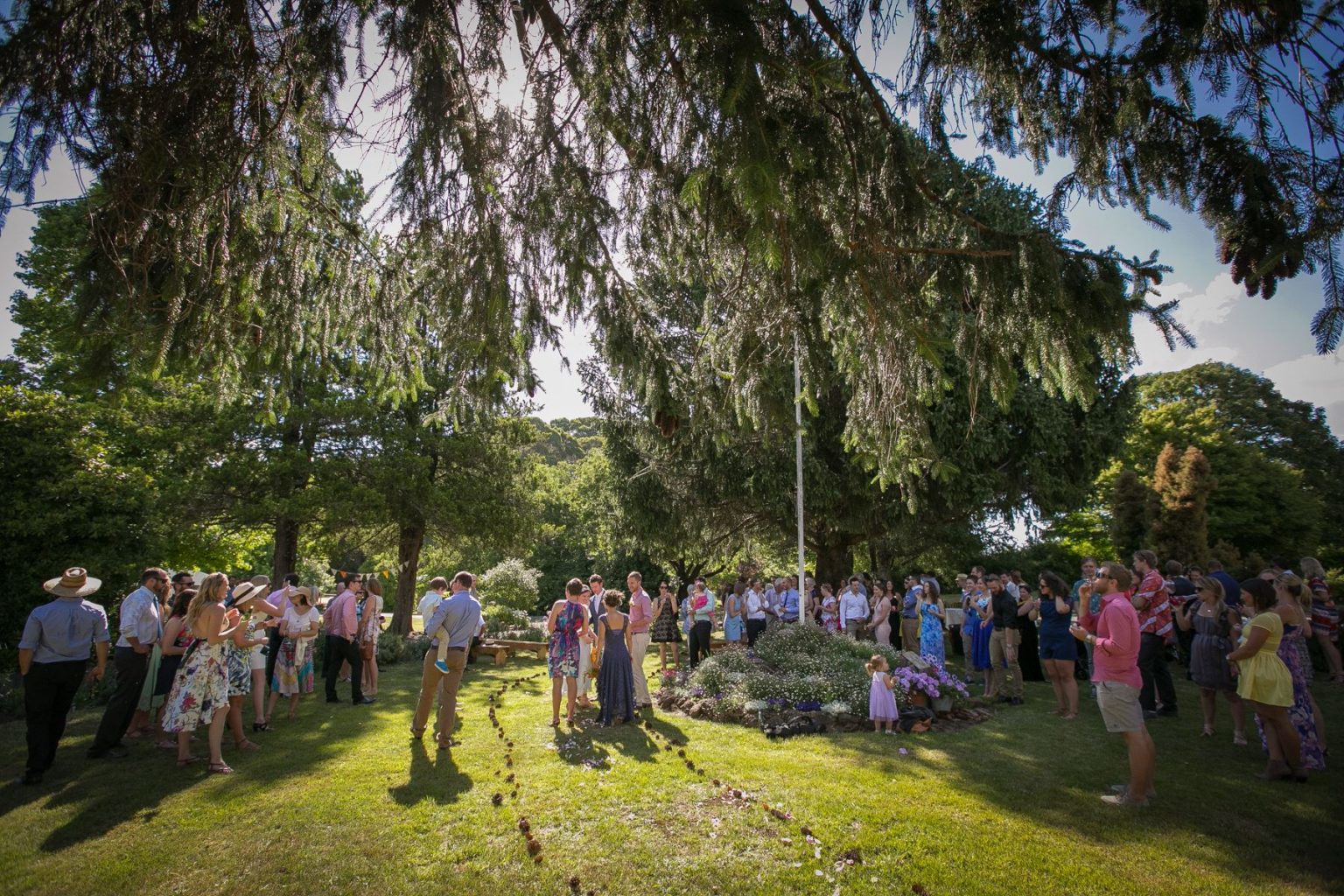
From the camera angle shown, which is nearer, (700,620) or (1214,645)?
(1214,645)

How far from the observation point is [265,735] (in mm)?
7625

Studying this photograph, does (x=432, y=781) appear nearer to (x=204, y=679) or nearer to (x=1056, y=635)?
(x=204, y=679)

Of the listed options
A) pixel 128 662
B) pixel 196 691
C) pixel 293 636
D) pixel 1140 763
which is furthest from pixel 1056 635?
pixel 128 662

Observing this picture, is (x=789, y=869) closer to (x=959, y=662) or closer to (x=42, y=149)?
(x=42, y=149)

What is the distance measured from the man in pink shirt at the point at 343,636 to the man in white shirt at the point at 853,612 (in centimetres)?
870

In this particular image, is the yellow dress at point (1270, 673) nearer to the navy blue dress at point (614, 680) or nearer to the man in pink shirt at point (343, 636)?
the navy blue dress at point (614, 680)

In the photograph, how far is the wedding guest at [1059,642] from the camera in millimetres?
8492

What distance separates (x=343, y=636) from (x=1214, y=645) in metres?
10.5

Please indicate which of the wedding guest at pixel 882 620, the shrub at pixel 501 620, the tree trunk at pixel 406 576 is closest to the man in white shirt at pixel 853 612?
the wedding guest at pixel 882 620

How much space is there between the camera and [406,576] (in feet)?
67.5

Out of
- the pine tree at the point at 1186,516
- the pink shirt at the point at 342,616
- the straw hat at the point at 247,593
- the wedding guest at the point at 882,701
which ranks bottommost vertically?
the wedding guest at the point at 882,701

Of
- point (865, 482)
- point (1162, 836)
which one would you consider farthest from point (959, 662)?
point (1162, 836)

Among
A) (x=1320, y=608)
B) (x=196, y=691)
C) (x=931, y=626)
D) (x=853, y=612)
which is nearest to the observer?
(x=196, y=691)

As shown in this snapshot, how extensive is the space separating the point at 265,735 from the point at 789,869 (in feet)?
21.2
